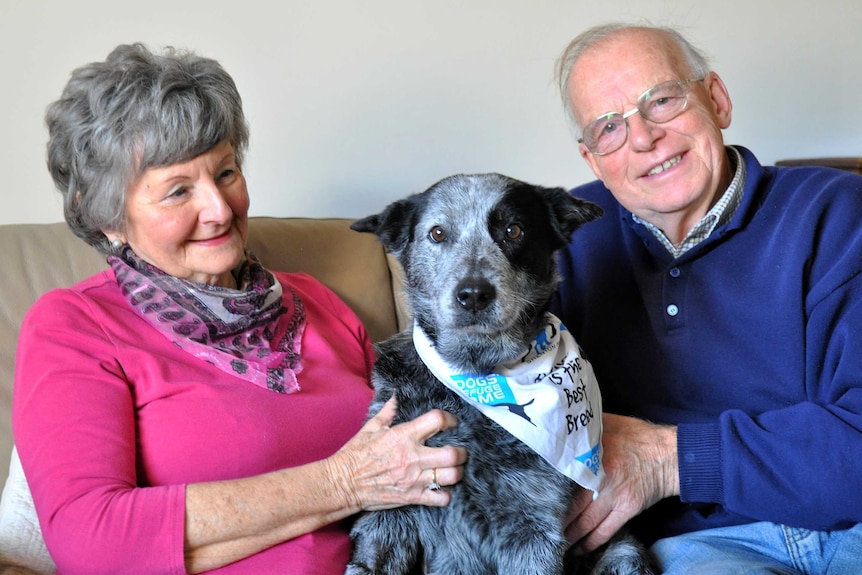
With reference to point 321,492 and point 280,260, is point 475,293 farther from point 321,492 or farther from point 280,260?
point 280,260

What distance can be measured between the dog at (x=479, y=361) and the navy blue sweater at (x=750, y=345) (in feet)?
0.95

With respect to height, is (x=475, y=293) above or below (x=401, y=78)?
below

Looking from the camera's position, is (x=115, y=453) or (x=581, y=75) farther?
(x=581, y=75)

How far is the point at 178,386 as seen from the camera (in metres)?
1.59

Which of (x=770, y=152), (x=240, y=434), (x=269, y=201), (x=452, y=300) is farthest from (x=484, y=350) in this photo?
(x=770, y=152)

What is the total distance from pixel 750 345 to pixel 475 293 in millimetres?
710

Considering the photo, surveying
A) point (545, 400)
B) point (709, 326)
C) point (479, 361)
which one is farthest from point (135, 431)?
point (709, 326)

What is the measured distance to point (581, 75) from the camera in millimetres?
1907

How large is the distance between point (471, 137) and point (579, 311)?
985mm

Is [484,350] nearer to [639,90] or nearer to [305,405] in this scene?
[305,405]

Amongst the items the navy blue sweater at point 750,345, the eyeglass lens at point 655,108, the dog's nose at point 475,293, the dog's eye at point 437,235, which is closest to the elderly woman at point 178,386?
the dog's nose at point 475,293

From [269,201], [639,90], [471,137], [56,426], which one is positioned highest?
[639,90]

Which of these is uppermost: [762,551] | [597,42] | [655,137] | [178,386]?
[597,42]

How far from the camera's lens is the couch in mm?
1906
